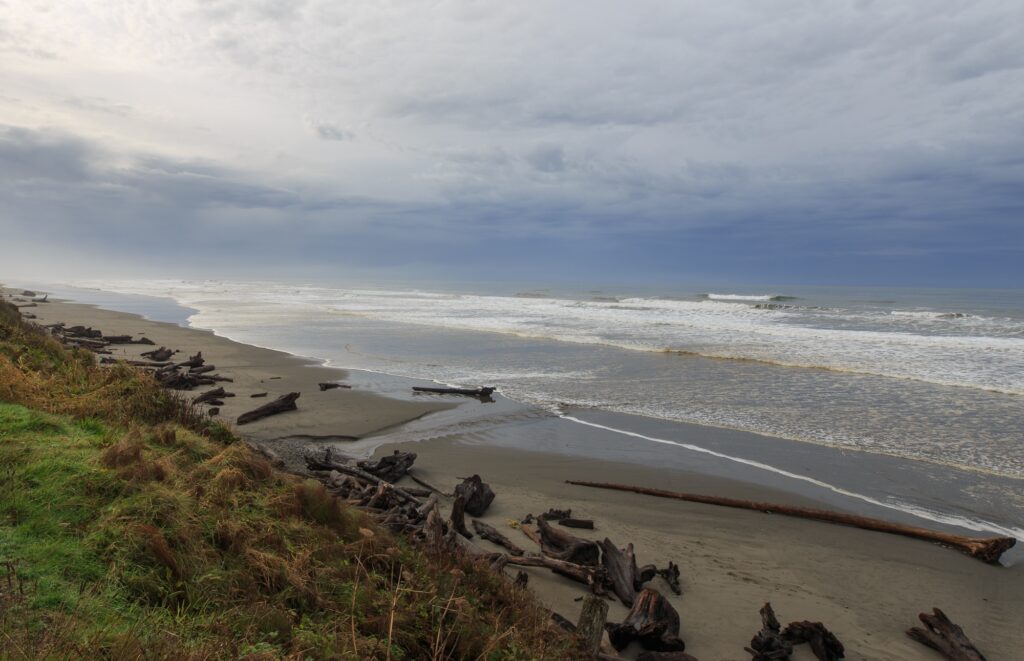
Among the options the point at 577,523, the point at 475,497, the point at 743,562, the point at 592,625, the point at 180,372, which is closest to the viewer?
the point at 592,625

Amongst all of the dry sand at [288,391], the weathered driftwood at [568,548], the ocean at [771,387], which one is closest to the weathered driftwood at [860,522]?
the ocean at [771,387]

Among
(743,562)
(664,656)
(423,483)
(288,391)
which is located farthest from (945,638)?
(288,391)

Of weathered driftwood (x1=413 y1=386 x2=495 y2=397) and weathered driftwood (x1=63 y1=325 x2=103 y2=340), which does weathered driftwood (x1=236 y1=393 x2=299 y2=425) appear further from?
weathered driftwood (x1=63 y1=325 x2=103 y2=340)

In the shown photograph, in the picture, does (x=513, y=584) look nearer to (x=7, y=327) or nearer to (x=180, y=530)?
(x=180, y=530)

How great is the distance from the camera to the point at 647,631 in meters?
4.75

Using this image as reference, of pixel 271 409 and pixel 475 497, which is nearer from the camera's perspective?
pixel 475 497

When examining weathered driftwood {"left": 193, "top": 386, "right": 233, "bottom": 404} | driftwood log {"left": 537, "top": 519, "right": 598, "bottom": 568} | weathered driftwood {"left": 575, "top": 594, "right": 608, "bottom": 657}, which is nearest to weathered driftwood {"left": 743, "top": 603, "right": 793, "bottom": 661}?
weathered driftwood {"left": 575, "top": 594, "right": 608, "bottom": 657}

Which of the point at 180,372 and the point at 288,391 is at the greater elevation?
the point at 180,372

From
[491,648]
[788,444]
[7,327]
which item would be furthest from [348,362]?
[491,648]

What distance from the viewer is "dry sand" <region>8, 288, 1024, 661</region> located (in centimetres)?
537

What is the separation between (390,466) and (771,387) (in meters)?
12.7

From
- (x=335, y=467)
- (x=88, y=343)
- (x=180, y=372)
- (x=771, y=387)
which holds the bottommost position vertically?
(x=335, y=467)

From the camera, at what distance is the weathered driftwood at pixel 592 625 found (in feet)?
14.0

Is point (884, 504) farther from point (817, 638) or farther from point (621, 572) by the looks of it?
point (621, 572)
